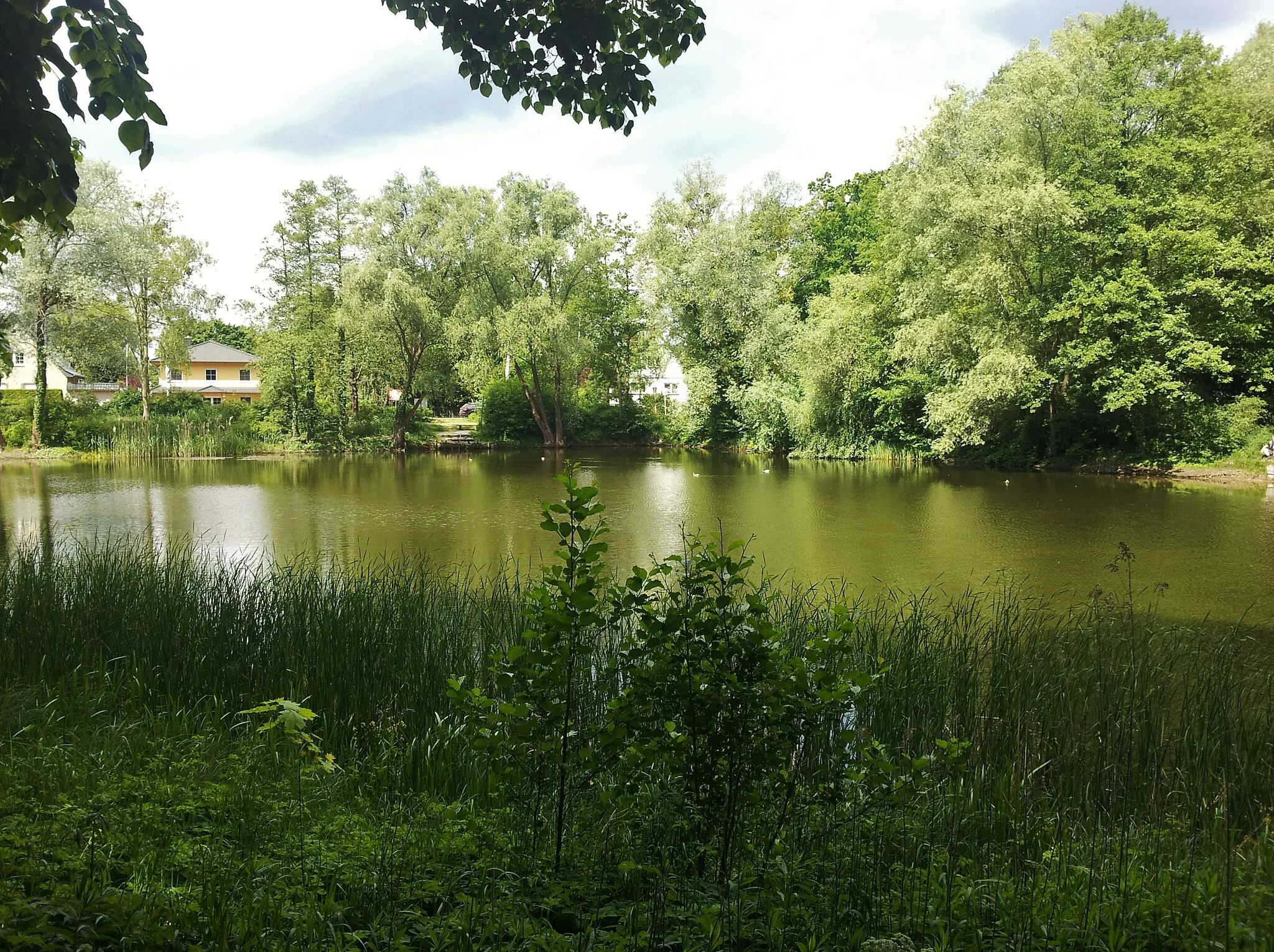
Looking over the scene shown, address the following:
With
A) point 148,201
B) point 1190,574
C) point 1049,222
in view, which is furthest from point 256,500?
point 148,201

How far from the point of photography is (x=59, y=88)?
2566 millimetres

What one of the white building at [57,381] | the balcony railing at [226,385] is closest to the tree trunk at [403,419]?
the white building at [57,381]

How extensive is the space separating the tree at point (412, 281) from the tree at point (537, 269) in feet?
3.41

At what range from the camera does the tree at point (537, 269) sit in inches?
1131

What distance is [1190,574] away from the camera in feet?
30.2

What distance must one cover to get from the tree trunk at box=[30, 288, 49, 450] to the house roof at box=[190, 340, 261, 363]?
67.1ft

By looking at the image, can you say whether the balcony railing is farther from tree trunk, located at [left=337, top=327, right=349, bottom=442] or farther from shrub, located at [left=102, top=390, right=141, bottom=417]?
tree trunk, located at [left=337, top=327, right=349, bottom=442]

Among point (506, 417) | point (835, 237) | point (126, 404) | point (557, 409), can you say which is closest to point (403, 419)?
point (506, 417)

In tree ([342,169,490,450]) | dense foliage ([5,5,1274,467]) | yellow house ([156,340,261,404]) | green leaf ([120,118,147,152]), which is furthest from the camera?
yellow house ([156,340,261,404])

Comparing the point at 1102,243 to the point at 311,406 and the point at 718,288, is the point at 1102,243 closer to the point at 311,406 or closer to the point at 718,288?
the point at 718,288

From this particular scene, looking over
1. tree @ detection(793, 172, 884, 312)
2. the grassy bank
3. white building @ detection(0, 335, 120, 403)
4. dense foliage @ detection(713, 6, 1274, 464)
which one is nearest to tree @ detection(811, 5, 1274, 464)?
dense foliage @ detection(713, 6, 1274, 464)

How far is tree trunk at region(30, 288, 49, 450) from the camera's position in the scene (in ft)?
84.9

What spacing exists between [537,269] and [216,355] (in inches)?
1070

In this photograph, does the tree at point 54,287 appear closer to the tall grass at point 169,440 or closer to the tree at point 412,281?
the tall grass at point 169,440
